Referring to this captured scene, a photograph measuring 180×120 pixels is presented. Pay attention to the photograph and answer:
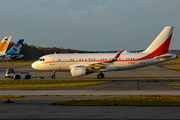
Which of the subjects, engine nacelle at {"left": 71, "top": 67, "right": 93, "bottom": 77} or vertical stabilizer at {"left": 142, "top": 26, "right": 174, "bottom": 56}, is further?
vertical stabilizer at {"left": 142, "top": 26, "right": 174, "bottom": 56}

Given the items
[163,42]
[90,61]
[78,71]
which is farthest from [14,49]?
[163,42]

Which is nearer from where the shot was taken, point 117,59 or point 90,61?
point 117,59

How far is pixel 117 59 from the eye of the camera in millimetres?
38531

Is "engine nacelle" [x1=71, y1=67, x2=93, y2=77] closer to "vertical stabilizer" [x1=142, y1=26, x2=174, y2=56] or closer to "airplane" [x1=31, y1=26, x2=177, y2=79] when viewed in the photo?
"airplane" [x1=31, y1=26, x2=177, y2=79]

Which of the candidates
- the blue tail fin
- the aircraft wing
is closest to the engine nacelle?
the aircraft wing

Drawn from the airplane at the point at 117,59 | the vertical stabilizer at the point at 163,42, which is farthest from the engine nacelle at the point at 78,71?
the vertical stabilizer at the point at 163,42

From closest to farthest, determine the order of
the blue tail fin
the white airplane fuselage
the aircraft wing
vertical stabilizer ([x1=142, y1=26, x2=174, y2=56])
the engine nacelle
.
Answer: the engine nacelle
the aircraft wing
the white airplane fuselage
vertical stabilizer ([x1=142, y1=26, x2=174, y2=56])
the blue tail fin

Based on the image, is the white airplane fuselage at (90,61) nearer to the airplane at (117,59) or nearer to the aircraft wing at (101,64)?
the airplane at (117,59)

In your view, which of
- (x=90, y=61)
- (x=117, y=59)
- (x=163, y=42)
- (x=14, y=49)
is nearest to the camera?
(x=117, y=59)

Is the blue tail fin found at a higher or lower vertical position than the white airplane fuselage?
higher

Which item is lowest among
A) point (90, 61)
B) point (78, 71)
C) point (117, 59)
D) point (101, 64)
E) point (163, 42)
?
point (78, 71)

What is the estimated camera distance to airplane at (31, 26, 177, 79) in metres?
38.5

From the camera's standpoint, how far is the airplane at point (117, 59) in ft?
126

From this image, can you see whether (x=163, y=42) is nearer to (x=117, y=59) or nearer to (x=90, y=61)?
(x=117, y=59)
